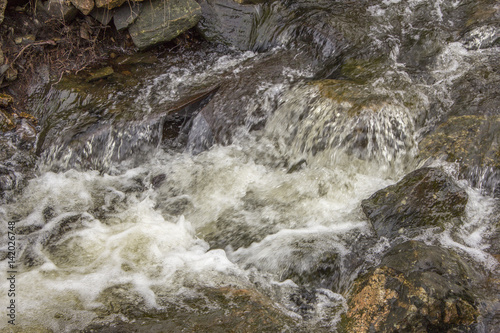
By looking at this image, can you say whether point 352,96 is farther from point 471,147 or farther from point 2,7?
point 2,7

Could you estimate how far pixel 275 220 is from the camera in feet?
13.7

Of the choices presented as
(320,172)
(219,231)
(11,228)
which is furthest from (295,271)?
(11,228)

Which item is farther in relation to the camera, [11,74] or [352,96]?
[11,74]

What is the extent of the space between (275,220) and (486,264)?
1972 millimetres

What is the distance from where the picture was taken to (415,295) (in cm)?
273

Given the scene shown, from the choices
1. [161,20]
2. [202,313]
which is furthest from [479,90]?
[161,20]

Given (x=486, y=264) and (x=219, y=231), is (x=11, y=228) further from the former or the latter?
(x=486, y=264)

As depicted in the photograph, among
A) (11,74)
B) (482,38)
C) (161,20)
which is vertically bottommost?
(11,74)

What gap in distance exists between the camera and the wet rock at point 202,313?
9.18ft

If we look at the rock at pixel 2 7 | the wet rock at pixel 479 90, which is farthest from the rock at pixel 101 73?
the wet rock at pixel 479 90

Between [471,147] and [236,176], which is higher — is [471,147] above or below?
above

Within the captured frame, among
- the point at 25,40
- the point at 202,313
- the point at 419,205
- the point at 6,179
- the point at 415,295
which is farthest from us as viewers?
the point at 25,40

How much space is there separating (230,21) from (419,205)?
4.21 m

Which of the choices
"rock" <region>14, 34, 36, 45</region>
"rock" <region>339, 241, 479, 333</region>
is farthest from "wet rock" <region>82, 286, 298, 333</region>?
"rock" <region>14, 34, 36, 45</region>
